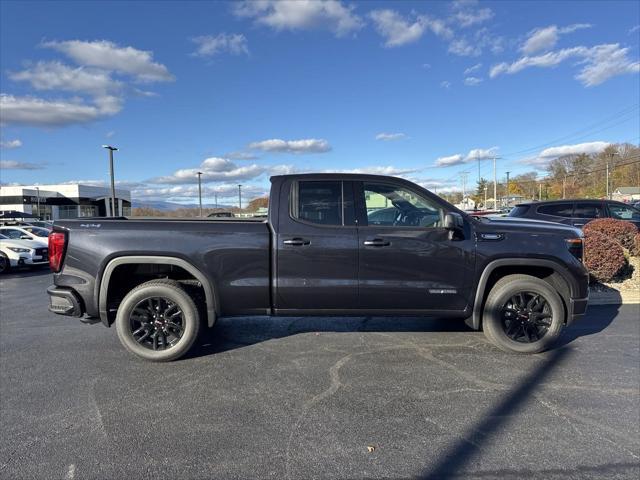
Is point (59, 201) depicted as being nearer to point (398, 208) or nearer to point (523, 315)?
point (398, 208)

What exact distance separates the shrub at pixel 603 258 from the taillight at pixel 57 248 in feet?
27.2

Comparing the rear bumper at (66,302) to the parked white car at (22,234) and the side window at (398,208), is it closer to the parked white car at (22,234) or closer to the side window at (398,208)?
the side window at (398,208)

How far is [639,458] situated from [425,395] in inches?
59.3

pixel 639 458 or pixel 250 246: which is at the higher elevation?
pixel 250 246

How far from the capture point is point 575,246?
4.66 m

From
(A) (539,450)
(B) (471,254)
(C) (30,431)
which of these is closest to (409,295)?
(B) (471,254)

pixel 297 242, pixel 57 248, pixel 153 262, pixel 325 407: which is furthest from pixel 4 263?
pixel 325 407

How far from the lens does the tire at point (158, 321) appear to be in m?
4.49

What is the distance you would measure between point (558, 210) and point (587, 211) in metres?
0.83

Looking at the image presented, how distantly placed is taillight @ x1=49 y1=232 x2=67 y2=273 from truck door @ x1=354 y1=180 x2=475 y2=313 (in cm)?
308

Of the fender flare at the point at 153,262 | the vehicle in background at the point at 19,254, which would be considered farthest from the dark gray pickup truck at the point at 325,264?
the vehicle in background at the point at 19,254

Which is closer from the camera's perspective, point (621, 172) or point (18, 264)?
point (18, 264)

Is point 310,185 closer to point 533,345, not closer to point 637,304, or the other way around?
point 533,345

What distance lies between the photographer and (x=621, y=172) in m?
84.1
